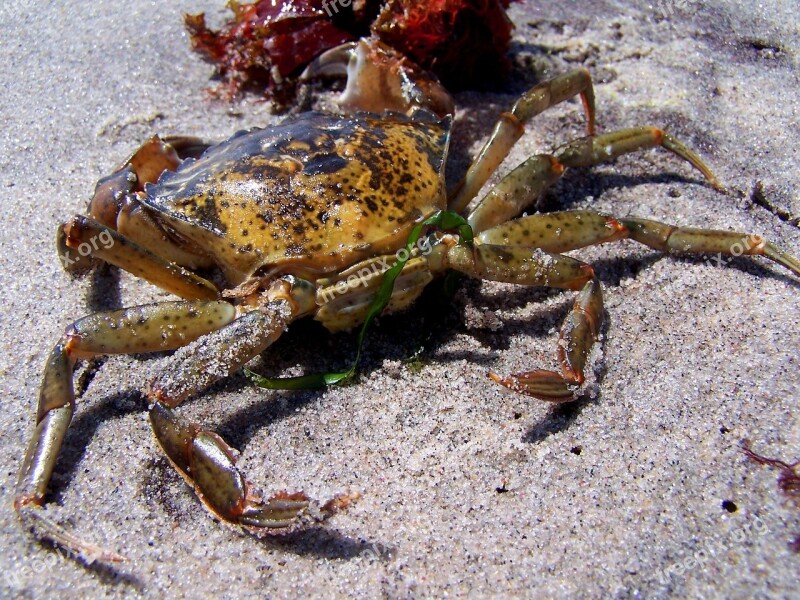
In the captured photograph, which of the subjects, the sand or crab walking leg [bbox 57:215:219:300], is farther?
crab walking leg [bbox 57:215:219:300]

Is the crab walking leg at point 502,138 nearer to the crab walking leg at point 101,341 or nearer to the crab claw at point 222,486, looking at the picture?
the crab walking leg at point 101,341

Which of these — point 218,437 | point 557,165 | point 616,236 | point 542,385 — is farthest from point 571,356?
point 218,437

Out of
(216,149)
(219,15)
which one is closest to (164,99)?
(219,15)

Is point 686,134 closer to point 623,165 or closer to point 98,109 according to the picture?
point 623,165

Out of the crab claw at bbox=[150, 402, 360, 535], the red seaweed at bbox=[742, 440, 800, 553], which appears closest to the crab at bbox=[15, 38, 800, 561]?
the crab claw at bbox=[150, 402, 360, 535]

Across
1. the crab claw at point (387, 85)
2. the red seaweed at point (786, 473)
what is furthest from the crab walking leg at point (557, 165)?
the red seaweed at point (786, 473)

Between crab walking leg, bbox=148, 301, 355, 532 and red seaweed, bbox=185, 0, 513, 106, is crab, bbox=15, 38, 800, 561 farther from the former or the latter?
red seaweed, bbox=185, 0, 513, 106
